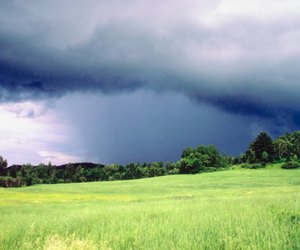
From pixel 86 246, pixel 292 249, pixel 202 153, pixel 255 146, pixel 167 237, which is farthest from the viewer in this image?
pixel 202 153

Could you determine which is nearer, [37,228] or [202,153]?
[37,228]

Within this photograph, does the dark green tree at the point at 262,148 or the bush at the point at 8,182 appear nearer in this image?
the dark green tree at the point at 262,148

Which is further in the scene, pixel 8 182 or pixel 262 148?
pixel 8 182

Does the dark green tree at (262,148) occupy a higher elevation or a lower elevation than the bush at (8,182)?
higher

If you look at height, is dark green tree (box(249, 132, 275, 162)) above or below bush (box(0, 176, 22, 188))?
above

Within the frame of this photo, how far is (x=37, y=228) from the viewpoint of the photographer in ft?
43.5

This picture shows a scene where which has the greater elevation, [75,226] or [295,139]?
[295,139]

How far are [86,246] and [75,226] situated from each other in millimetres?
3887

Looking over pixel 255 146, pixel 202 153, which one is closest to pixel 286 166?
pixel 255 146

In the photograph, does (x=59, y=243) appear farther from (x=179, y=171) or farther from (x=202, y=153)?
(x=202, y=153)

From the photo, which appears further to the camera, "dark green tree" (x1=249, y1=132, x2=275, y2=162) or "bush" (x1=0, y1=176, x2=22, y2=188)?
"bush" (x1=0, y1=176, x2=22, y2=188)

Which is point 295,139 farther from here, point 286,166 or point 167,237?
point 167,237

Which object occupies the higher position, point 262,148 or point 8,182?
point 262,148

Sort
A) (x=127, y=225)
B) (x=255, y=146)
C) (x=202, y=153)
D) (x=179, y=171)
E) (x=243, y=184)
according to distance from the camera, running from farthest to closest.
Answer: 1. (x=202, y=153)
2. (x=179, y=171)
3. (x=255, y=146)
4. (x=243, y=184)
5. (x=127, y=225)
